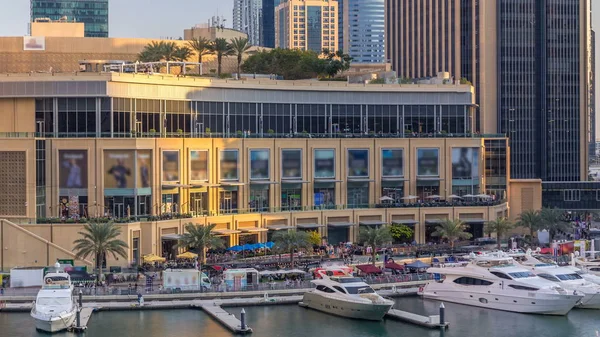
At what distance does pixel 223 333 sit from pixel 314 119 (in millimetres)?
Answer: 55014

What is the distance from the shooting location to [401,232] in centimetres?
13088

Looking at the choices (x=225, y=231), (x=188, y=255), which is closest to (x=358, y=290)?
(x=188, y=255)

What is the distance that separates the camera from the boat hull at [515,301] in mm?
93250

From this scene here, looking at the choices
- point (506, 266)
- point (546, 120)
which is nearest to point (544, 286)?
point (506, 266)

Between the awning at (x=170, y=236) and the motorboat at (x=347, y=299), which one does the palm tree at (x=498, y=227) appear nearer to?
the awning at (x=170, y=236)

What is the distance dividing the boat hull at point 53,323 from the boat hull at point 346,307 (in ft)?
63.6

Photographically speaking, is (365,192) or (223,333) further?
(365,192)

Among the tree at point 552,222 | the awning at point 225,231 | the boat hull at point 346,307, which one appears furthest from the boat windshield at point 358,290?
the tree at point 552,222

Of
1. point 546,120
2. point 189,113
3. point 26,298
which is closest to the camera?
point 26,298

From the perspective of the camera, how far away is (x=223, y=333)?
85.0 metres

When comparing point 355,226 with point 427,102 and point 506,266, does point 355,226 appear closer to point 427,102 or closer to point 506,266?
point 427,102

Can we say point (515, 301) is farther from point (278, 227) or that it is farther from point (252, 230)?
point (278, 227)

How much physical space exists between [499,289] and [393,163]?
42.2 m

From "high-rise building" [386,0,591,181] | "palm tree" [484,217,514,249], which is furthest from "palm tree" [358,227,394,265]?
"high-rise building" [386,0,591,181]
